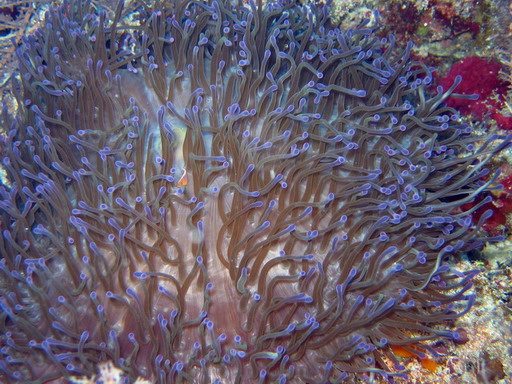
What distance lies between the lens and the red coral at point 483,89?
461 centimetres

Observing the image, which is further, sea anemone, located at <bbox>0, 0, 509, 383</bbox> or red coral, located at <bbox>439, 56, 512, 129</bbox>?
red coral, located at <bbox>439, 56, 512, 129</bbox>

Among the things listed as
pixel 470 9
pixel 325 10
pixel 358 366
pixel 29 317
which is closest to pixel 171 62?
pixel 325 10

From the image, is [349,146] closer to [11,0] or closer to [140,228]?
[140,228]

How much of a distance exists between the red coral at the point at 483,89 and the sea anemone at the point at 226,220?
3.37 ft

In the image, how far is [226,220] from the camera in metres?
3.03

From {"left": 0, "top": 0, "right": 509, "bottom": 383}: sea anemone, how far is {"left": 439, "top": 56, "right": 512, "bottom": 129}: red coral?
1.03 m

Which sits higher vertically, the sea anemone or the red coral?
the red coral

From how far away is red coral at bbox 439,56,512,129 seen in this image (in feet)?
15.1

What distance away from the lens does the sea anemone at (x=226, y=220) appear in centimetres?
280

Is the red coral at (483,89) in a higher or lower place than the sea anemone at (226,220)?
higher

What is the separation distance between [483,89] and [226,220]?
3.60 metres

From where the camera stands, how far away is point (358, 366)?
9.60 ft

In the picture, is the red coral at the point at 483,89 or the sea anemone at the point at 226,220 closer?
the sea anemone at the point at 226,220

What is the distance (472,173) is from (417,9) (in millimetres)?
2834
